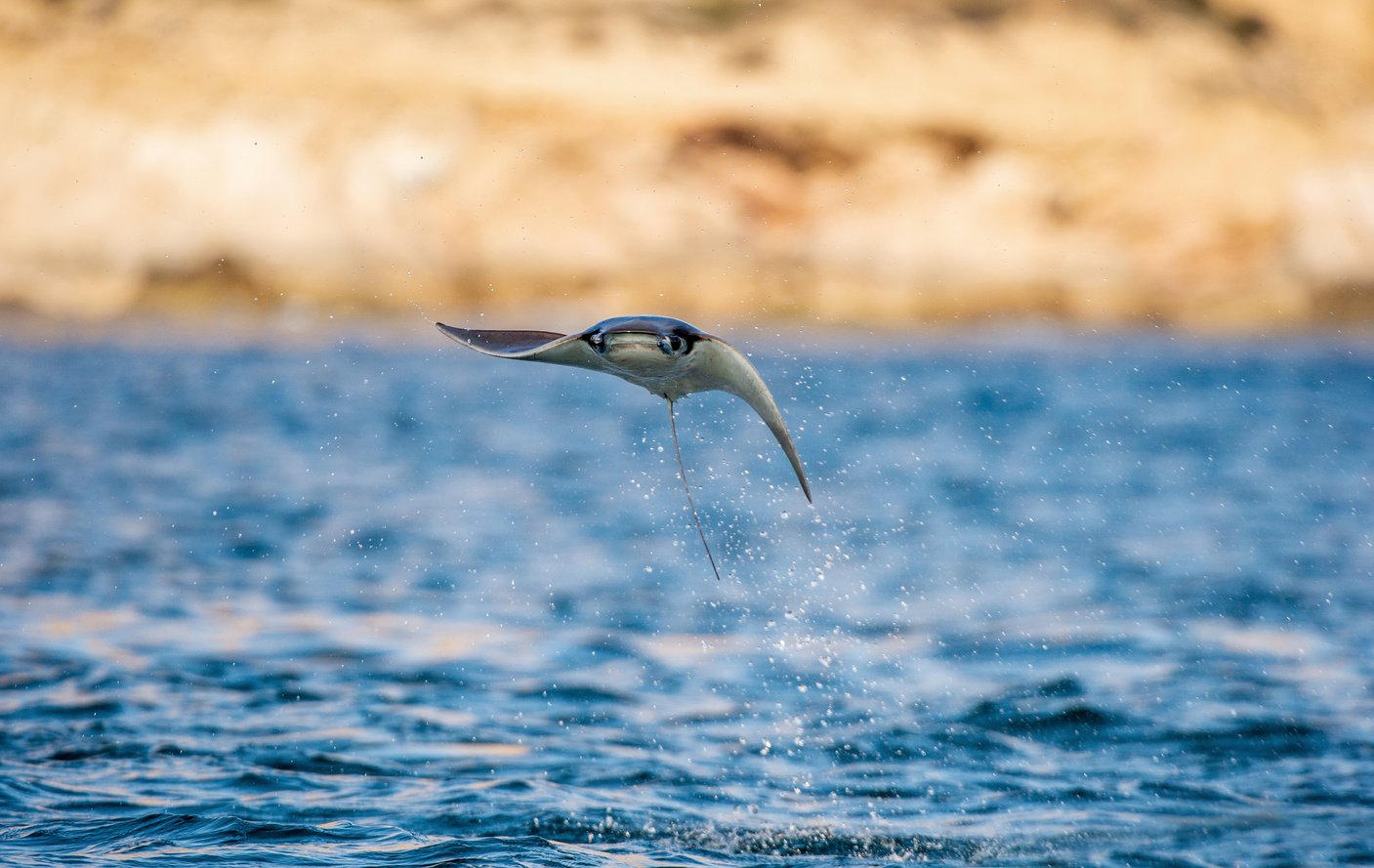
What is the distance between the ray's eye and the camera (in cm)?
662

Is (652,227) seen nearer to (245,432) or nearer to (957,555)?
(245,432)

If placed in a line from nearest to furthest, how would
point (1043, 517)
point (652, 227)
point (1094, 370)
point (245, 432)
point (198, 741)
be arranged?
1. point (198, 741)
2. point (1043, 517)
3. point (245, 432)
4. point (1094, 370)
5. point (652, 227)

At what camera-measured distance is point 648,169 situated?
5375 cm

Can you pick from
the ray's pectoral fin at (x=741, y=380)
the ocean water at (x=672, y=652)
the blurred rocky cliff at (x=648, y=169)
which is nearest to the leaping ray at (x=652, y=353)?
the ray's pectoral fin at (x=741, y=380)

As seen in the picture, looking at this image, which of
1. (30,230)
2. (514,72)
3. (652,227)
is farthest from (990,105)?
(30,230)

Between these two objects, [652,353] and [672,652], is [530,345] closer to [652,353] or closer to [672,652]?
[652,353]

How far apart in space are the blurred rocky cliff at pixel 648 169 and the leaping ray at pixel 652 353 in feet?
150

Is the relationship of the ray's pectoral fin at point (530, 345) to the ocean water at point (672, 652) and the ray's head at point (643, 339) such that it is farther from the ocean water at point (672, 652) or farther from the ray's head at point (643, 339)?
the ocean water at point (672, 652)

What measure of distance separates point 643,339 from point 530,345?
764 mm

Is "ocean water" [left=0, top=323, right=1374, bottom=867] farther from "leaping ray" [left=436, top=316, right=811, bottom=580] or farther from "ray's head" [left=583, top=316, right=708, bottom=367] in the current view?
"ray's head" [left=583, top=316, right=708, bottom=367]

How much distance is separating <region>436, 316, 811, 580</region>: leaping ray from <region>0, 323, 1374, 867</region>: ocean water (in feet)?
6.92

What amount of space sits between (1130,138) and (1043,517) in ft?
138

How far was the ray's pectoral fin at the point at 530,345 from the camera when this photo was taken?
680 cm

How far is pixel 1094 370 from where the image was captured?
40812 mm
